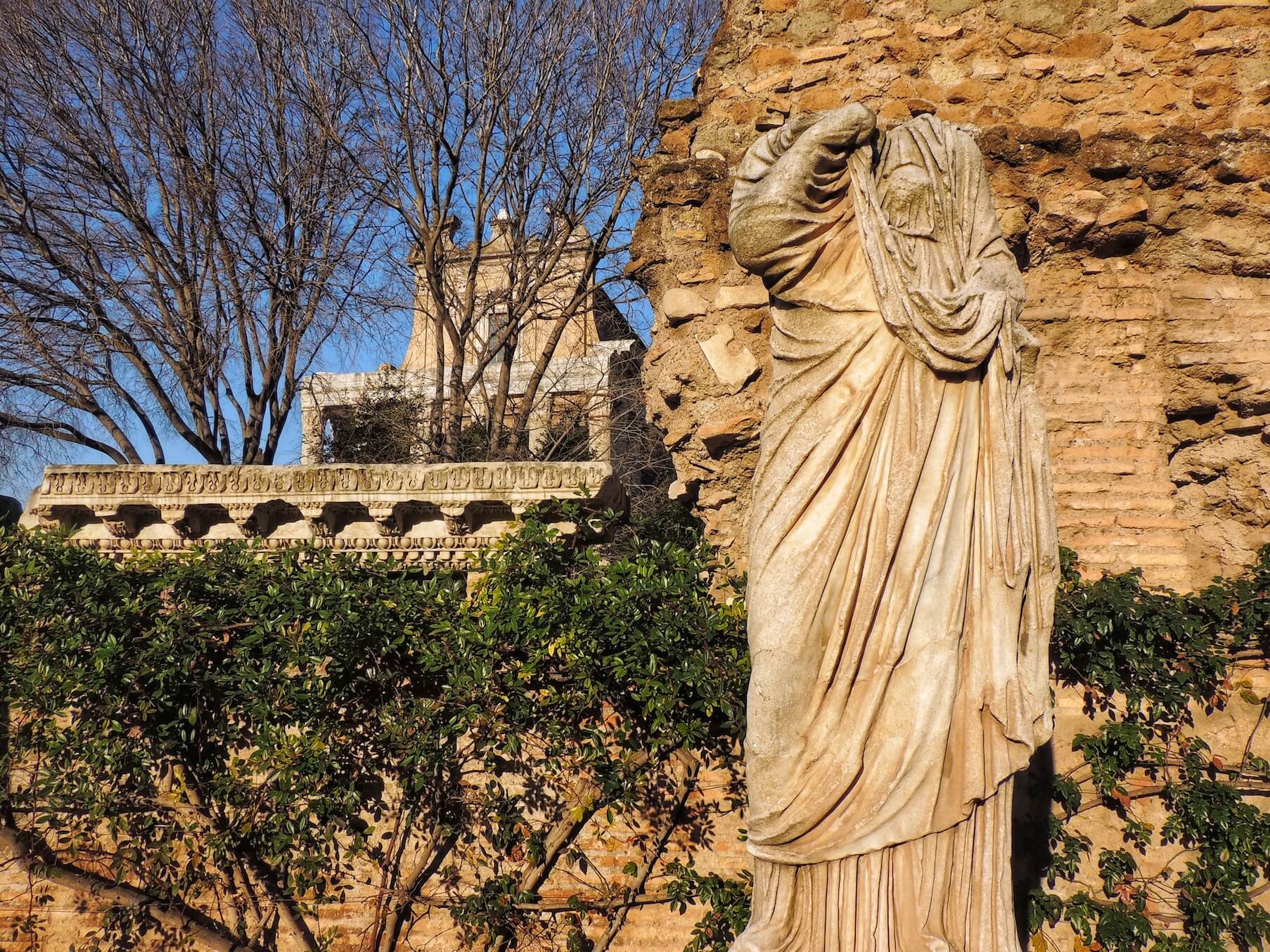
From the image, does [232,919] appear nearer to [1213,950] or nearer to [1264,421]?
[1213,950]

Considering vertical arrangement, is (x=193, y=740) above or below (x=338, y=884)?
above

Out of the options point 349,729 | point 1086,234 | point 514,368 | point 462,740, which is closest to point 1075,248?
point 1086,234

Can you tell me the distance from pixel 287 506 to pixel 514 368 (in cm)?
1000

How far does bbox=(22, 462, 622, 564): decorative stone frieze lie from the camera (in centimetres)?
612

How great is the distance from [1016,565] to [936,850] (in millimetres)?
702

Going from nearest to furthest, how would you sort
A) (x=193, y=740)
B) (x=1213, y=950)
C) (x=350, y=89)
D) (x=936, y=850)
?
(x=936, y=850)
(x=1213, y=950)
(x=193, y=740)
(x=350, y=89)

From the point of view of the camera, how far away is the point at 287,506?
6.37m

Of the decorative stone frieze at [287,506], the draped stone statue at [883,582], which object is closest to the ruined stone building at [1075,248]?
the decorative stone frieze at [287,506]

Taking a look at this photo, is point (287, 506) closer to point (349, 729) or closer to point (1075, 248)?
point (349, 729)

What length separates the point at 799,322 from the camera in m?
2.56

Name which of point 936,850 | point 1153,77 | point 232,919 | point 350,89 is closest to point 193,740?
point 232,919

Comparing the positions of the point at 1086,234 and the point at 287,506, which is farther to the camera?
the point at 287,506

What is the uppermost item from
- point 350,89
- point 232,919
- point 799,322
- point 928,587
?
point 350,89

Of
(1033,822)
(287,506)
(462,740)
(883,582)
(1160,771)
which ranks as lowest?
(1033,822)
